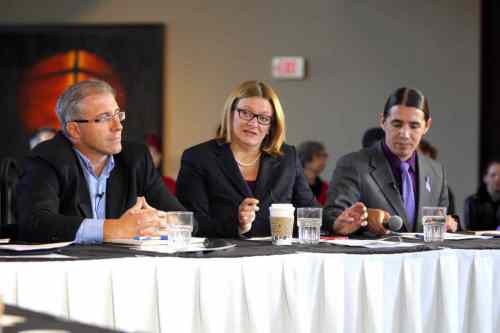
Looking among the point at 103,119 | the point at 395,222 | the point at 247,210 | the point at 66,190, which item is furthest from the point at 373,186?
the point at 66,190

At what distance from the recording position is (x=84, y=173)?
3.23 metres

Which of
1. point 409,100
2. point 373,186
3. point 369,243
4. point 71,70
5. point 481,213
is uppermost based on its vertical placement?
point 71,70

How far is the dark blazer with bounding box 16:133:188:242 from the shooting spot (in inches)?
117

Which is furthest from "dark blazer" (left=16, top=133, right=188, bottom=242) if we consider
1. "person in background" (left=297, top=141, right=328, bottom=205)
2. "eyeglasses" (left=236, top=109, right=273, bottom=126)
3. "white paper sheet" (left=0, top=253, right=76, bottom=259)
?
"person in background" (left=297, top=141, right=328, bottom=205)

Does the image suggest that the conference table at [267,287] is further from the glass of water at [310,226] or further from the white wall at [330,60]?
the white wall at [330,60]

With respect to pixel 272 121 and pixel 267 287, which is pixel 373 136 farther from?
pixel 267 287

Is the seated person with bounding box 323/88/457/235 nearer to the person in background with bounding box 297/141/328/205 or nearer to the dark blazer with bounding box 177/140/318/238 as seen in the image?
the dark blazer with bounding box 177/140/318/238

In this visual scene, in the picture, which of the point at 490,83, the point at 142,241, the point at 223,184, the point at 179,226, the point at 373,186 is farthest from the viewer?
the point at 490,83

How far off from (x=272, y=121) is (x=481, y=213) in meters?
2.74

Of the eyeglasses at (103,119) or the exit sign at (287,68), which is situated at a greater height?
the exit sign at (287,68)

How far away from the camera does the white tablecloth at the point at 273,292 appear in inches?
93.4

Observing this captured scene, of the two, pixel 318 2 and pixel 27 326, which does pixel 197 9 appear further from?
pixel 27 326

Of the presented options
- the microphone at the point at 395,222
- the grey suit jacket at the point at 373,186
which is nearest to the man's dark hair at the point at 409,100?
the grey suit jacket at the point at 373,186

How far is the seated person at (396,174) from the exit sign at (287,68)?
11.6 ft
